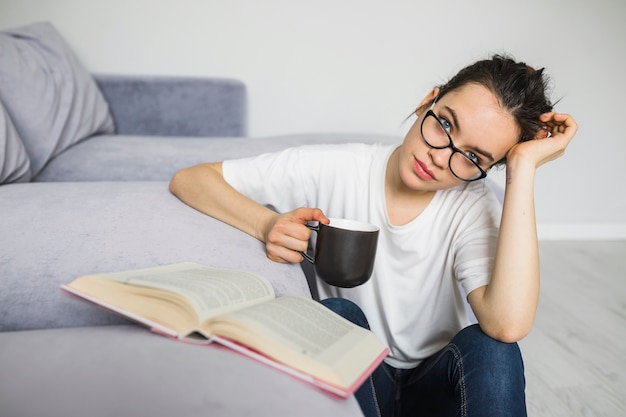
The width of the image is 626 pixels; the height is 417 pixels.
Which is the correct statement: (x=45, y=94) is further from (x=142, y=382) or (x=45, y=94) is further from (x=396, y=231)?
(x=142, y=382)

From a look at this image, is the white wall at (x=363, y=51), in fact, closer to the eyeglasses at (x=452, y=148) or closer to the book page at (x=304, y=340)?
the eyeglasses at (x=452, y=148)

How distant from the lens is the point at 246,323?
0.58 metres

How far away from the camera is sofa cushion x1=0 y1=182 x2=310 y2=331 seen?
30.1 inches

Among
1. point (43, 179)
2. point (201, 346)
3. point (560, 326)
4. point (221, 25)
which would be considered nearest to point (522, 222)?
point (201, 346)

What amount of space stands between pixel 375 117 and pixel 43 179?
5.18ft

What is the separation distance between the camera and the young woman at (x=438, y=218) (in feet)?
2.89

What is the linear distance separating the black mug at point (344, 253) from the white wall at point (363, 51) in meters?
1.73

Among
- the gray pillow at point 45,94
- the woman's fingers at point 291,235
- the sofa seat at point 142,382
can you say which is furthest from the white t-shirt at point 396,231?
the gray pillow at point 45,94

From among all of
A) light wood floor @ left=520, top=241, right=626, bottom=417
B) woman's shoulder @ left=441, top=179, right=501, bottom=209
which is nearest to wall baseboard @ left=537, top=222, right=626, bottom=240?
light wood floor @ left=520, top=241, right=626, bottom=417

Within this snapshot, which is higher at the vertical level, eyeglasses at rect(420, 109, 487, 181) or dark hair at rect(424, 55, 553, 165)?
dark hair at rect(424, 55, 553, 165)

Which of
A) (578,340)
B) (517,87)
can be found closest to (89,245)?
(517,87)

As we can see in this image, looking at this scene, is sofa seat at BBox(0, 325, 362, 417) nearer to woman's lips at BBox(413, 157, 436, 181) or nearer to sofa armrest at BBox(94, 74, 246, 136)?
woman's lips at BBox(413, 157, 436, 181)

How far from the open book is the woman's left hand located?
0.51m

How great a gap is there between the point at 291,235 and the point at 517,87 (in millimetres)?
500
